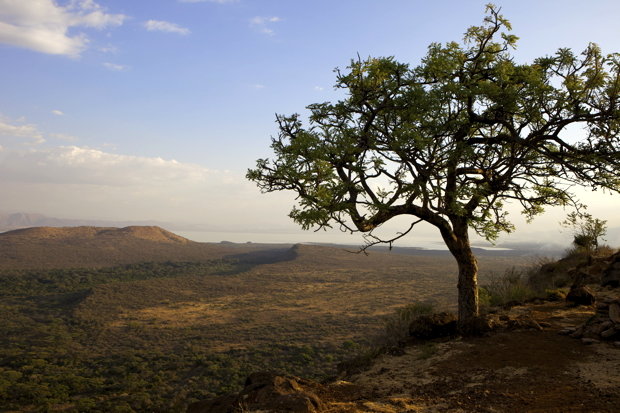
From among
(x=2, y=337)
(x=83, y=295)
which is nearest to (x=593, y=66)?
(x=2, y=337)

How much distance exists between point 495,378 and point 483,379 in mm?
231

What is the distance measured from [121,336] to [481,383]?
4140 cm

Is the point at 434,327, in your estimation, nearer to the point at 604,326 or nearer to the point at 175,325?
the point at 604,326

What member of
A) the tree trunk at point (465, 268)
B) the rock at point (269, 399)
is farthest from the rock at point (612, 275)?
the rock at point (269, 399)

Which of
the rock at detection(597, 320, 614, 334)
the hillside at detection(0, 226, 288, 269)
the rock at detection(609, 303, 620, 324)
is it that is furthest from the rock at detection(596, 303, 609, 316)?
the hillside at detection(0, 226, 288, 269)

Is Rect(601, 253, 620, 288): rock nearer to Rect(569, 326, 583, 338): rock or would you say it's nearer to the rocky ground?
the rocky ground

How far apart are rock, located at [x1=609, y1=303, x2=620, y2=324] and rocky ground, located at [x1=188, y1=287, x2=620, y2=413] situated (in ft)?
0.14

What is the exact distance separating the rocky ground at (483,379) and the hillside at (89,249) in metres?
103

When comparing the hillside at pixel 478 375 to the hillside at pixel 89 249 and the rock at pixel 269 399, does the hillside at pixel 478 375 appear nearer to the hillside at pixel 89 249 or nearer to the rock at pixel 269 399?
the rock at pixel 269 399

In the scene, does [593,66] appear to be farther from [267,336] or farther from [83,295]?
[83,295]

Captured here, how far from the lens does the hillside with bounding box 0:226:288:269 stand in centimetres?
9888

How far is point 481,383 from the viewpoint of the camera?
25.6 ft

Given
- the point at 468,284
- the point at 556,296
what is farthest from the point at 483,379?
the point at 556,296

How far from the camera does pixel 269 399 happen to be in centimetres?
665
